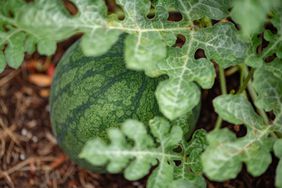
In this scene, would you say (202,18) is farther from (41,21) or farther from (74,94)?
(41,21)

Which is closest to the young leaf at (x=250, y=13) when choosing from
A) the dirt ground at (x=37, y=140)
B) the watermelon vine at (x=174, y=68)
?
the watermelon vine at (x=174, y=68)

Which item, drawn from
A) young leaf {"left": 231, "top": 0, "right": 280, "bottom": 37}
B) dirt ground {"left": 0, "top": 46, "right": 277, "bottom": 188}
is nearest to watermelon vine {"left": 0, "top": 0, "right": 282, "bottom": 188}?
young leaf {"left": 231, "top": 0, "right": 280, "bottom": 37}

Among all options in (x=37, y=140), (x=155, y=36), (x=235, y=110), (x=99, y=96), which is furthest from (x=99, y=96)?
(x=37, y=140)

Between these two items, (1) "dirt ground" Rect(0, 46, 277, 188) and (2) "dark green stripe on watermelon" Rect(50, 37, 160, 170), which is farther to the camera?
(1) "dirt ground" Rect(0, 46, 277, 188)

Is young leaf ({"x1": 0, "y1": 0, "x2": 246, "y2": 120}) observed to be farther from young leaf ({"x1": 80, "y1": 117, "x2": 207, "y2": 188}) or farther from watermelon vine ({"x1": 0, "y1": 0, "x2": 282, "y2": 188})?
young leaf ({"x1": 80, "y1": 117, "x2": 207, "y2": 188})

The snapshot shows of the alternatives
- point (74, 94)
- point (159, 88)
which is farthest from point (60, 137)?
point (159, 88)
